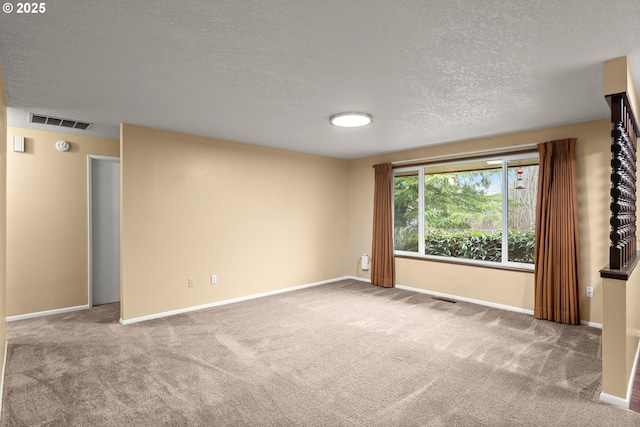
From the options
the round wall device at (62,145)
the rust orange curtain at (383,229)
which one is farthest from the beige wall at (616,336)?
the round wall device at (62,145)

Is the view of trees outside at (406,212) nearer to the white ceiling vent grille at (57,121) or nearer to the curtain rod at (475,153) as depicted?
the curtain rod at (475,153)

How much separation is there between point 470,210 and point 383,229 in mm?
1498

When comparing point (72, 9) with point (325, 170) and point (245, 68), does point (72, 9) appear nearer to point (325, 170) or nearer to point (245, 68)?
point (245, 68)

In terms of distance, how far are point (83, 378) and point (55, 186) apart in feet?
9.70

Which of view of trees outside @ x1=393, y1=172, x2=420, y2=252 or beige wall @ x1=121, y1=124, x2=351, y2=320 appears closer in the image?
beige wall @ x1=121, y1=124, x2=351, y2=320

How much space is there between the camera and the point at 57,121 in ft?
12.9

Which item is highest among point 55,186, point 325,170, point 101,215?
point 325,170

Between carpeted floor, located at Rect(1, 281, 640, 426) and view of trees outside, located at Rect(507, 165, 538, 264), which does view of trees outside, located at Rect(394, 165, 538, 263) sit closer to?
view of trees outside, located at Rect(507, 165, 538, 264)

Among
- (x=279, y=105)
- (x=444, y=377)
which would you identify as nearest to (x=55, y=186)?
(x=279, y=105)

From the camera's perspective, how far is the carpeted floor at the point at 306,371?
2.21 m

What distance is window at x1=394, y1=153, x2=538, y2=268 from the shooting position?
4.63 metres

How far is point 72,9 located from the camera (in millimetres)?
1754

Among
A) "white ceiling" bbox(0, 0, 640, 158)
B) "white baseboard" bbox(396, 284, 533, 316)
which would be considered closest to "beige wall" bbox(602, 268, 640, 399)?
"white ceiling" bbox(0, 0, 640, 158)

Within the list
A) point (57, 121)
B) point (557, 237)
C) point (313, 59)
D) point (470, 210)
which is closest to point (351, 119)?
point (313, 59)
